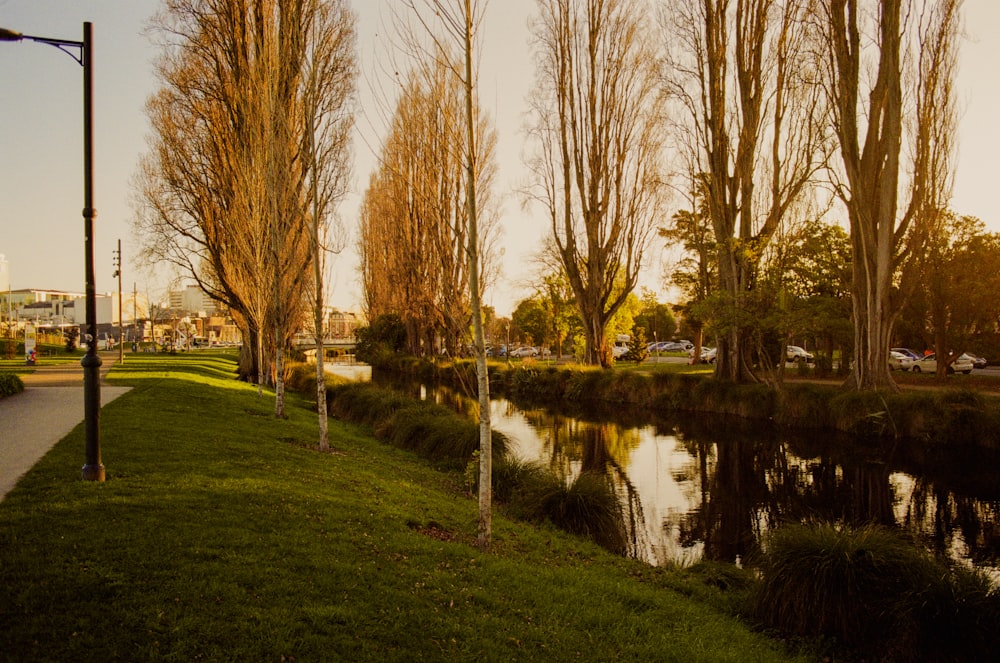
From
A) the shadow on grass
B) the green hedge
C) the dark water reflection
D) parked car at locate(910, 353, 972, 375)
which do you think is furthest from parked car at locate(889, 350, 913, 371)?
the shadow on grass

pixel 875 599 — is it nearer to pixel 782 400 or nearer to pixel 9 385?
pixel 782 400

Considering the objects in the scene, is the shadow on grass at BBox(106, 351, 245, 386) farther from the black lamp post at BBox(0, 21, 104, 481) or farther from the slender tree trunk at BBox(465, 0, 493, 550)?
the slender tree trunk at BBox(465, 0, 493, 550)

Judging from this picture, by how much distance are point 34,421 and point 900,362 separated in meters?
37.3

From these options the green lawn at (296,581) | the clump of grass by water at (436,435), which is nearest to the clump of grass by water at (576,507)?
the green lawn at (296,581)

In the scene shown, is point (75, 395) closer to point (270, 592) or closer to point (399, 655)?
point (270, 592)

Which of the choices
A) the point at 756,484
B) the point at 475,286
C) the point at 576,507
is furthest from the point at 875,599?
the point at 756,484

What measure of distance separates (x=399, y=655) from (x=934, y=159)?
21551 millimetres

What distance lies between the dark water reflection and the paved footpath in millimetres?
7741

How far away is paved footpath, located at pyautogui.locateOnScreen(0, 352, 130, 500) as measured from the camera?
7.51 meters

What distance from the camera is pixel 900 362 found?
33.5 m

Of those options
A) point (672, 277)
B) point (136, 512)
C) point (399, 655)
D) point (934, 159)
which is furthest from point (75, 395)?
point (672, 277)

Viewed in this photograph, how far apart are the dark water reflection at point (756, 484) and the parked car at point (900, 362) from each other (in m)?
19.6

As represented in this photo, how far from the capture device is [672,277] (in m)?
40.9

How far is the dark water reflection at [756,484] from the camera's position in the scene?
893 cm
